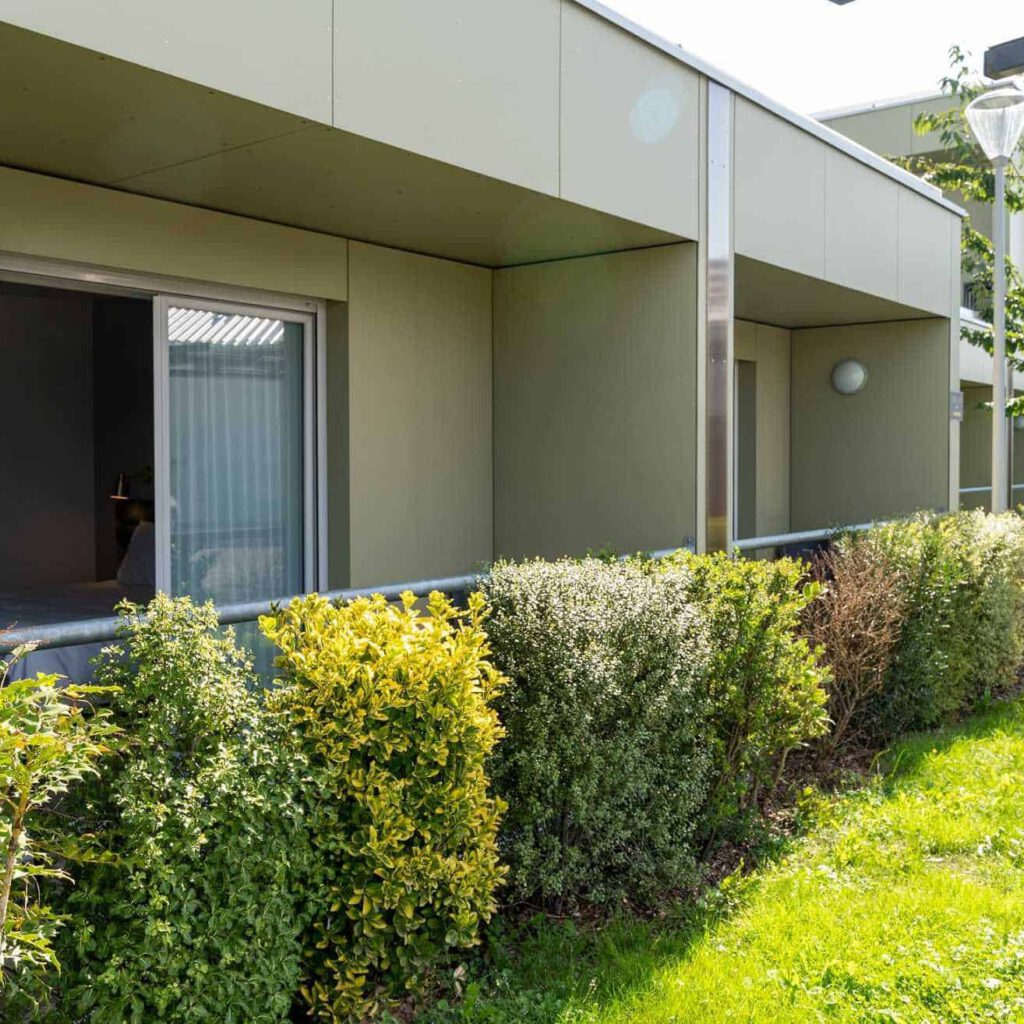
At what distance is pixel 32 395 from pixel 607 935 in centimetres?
989

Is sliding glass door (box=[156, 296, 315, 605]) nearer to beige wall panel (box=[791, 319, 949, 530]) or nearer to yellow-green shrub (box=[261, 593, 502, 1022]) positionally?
yellow-green shrub (box=[261, 593, 502, 1022])

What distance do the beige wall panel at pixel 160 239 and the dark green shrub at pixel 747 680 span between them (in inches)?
109

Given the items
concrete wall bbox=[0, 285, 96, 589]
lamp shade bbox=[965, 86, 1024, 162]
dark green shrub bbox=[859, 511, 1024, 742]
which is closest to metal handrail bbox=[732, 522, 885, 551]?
dark green shrub bbox=[859, 511, 1024, 742]

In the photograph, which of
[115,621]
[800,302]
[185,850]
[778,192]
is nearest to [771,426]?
[800,302]

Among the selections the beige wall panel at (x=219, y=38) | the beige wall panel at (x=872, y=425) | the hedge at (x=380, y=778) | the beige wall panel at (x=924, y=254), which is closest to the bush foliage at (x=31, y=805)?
the hedge at (x=380, y=778)

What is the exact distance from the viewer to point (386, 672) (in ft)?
10.1

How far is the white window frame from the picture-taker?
5203mm

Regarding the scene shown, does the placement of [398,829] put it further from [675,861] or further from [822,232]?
[822,232]

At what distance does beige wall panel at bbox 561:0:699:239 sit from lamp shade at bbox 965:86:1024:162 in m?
3.46

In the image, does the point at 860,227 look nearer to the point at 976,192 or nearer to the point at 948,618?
the point at 948,618

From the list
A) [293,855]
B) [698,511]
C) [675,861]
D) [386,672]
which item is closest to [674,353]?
[698,511]

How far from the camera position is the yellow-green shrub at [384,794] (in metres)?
2.96

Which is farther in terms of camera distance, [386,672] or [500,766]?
[500,766]

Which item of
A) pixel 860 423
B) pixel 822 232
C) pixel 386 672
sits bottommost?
pixel 386 672
